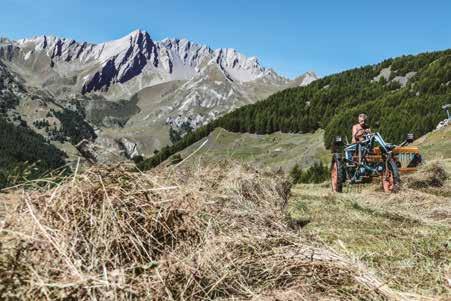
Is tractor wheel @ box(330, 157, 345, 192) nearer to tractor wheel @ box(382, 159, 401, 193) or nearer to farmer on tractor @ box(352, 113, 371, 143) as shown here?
farmer on tractor @ box(352, 113, 371, 143)

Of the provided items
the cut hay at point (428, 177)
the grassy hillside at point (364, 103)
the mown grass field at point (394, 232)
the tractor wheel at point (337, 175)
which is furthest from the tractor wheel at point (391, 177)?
the grassy hillside at point (364, 103)

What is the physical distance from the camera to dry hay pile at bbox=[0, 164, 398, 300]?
304cm

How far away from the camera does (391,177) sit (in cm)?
1436

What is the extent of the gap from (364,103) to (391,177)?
5042 inches

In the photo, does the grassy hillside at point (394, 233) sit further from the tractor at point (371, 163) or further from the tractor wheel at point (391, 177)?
the tractor at point (371, 163)

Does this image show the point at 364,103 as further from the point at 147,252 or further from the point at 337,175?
the point at 147,252

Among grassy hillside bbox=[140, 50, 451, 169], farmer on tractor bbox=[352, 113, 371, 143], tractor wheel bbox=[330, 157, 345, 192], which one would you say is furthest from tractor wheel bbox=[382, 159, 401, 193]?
grassy hillside bbox=[140, 50, 451, 169]

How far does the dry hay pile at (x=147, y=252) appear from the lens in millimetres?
→ 3035

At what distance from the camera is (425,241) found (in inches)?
279

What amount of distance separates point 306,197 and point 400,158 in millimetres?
6219

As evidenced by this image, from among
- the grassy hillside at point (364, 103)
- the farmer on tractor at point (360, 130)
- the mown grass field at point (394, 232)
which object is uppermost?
the grassy hillside at point (364, 103)

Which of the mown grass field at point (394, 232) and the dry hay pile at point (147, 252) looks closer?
the dry hay pile at point (147, 252)

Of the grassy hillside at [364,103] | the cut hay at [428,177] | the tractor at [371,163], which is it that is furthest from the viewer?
the grassy hillside at [364,103]

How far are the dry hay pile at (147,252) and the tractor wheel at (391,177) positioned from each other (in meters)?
10.2
